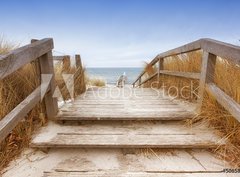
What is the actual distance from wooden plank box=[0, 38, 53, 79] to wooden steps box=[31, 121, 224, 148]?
2.32 feet

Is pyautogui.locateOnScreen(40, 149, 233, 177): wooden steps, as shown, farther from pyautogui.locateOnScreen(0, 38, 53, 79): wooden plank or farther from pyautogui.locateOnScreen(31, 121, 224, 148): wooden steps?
pyautogui.locateOnScreen(0, 38, 53, 79): wooden plank

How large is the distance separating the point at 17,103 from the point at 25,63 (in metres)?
0.58

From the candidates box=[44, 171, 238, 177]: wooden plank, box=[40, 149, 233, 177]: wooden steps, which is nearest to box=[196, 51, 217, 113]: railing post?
box=[40, 149, 233, 177]: wooden steps

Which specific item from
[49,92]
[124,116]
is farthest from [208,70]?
[49,92]

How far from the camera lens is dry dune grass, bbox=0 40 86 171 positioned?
6.08ft

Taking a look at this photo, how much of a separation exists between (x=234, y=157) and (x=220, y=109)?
0.54 m

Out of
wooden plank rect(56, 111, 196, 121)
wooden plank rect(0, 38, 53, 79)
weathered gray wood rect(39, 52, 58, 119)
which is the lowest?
wooden plank rect(56, 111, 196, 121)

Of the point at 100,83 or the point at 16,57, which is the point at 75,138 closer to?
the point at 16,57

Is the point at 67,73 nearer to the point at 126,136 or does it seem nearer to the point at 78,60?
the point at 78,60

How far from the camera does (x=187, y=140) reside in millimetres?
1941

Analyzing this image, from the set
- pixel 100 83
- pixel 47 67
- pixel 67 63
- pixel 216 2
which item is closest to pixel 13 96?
pixel 47 67

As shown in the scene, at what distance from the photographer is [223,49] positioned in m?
1.94

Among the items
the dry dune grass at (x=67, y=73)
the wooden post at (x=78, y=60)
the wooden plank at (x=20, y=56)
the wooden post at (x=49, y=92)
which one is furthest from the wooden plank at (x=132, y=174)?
the wooden post at (x=78, y=60)

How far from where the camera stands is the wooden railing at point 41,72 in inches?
62.8
